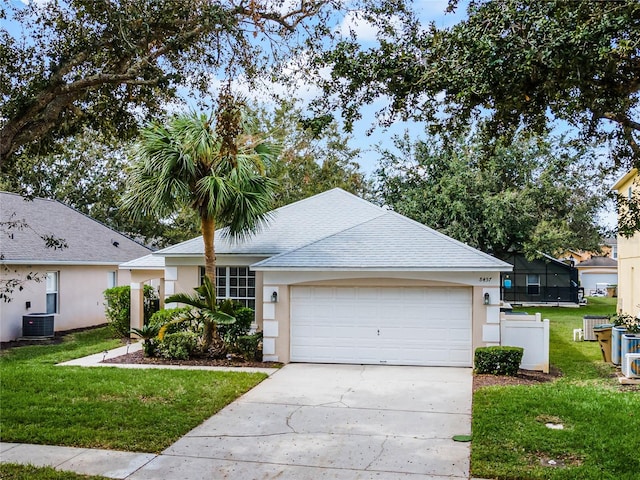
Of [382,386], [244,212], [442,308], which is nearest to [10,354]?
[244,212]

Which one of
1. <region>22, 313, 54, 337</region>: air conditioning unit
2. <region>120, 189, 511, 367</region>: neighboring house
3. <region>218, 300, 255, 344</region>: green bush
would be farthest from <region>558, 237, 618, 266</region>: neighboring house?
<region>22, 313, 54, 337</region>: air conditioning unit

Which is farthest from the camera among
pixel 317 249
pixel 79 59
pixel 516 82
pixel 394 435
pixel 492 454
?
pixel 317 249

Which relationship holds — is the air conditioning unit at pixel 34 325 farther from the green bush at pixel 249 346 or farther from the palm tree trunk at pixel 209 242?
the green bush at pixel 249 346

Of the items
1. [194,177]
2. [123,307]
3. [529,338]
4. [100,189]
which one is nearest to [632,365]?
[529,338]

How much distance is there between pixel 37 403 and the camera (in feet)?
31.8

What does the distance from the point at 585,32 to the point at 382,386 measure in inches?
297

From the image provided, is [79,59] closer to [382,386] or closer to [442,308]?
[382,386]

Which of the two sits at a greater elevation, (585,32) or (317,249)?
(585,32)

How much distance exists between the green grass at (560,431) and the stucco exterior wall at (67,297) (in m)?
14.0

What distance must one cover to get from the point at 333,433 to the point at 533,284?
95.4 feet

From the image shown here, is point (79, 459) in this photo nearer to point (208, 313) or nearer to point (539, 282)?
point (208, 313)

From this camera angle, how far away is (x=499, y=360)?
12.2m

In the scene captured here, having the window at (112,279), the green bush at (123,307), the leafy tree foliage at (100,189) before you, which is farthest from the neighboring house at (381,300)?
the leafy tree foliage at (100,189)

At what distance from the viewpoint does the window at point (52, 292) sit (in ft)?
63.3
